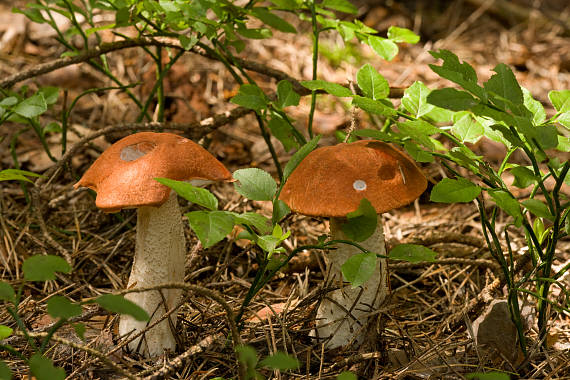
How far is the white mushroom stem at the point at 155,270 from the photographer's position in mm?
2010

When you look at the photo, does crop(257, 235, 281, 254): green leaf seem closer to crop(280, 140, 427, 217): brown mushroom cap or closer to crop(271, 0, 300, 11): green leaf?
crop(280, 140, 427, 217): brown mushroom cap

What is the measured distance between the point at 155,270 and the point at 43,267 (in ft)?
2.29

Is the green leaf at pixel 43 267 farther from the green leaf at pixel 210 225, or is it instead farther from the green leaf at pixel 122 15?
the green leaf at pixel 122 15

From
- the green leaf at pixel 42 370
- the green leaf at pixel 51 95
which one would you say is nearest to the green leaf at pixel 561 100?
the green leaf at pixel 42 370

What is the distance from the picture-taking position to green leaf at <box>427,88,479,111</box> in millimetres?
1393

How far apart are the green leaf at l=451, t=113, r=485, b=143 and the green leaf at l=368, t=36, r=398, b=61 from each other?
563mm

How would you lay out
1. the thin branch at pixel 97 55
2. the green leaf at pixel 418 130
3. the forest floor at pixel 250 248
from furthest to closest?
1. the thin branch at pixel 97 55
2. the forest floor at pixel 250 248
3. the green leaf at pixel 418 130

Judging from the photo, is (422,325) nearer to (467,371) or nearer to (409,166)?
(467,371)

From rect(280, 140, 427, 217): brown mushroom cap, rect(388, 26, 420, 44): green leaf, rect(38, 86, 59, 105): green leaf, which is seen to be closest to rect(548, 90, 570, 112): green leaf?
rect(280, 140, 427, 217): brown mushroom cap

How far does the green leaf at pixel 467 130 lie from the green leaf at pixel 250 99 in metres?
0.77

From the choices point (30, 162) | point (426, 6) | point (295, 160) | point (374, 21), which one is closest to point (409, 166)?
point (295, 160)

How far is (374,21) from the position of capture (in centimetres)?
592

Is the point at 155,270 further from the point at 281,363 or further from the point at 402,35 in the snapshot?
the point at 402,35

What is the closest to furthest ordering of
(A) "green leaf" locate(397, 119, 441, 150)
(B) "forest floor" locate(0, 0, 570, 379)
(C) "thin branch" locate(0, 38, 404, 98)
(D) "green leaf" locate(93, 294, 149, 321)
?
(D) "green leaf" locate(93, 294, 149, 321) < (A) "green leaf" locate(397, 119, 441, 150) < (B) "forest floor" locate(0, 0, 570, 379) < (C) "thin branch" locate(0, 38, 404, 98)
